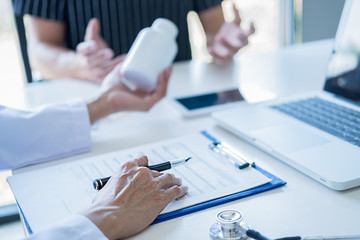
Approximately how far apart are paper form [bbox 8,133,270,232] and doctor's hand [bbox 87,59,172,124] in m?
0.16

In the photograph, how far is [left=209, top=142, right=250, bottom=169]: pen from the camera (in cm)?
69

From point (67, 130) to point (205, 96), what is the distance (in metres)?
0.37

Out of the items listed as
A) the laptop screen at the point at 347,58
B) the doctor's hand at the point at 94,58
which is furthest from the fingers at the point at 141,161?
the doctor's hand at the point at 94,58

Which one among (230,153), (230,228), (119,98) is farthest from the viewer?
(119,98)

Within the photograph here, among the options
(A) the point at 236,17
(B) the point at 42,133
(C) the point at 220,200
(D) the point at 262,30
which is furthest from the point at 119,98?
(D) the point at 262,30

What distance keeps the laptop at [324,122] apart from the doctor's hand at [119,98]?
17 centimetres

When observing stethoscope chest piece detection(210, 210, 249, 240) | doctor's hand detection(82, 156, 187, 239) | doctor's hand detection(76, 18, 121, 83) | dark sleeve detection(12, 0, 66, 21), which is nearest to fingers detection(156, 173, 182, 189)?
doctor's hand detection(82, 156, 187, 239)

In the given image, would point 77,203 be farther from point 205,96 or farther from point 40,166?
point 205,96

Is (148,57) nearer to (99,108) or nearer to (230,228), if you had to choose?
(99,108)

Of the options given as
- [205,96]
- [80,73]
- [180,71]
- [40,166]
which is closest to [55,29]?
[80,73]

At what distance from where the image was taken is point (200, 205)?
593 mm

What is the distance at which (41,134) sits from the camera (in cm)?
83

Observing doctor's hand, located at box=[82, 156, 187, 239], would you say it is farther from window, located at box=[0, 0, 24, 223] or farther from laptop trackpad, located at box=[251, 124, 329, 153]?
window, located at box=[0, 0, 24, 223]

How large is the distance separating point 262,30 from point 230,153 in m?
2.59
